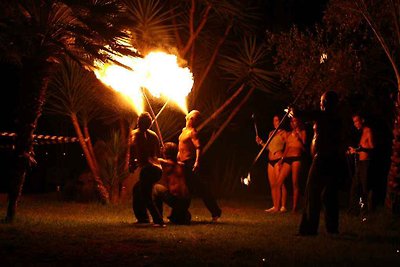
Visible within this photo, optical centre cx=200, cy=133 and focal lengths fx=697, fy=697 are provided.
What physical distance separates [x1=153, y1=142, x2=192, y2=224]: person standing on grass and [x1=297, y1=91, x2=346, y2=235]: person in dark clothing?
7.33 ft

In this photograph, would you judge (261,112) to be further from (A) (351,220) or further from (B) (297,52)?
(A) (351,220)

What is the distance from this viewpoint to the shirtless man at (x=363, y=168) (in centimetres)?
1313

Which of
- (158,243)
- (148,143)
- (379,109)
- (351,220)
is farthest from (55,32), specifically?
(379,109)

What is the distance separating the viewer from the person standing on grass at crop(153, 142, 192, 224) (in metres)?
11.2

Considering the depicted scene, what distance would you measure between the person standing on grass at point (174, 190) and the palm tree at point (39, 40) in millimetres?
1931

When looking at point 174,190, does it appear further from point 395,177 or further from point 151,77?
point 395,177

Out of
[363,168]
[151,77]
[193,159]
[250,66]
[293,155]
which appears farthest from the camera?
[250,66]

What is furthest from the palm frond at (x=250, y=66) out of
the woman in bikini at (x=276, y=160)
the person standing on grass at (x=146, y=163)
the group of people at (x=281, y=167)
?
the person standing on grass at (x=146, y=163)

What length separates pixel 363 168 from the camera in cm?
1320

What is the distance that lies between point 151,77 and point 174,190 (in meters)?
2.67

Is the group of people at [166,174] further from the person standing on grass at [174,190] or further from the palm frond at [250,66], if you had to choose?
the palm frond at [250,66]

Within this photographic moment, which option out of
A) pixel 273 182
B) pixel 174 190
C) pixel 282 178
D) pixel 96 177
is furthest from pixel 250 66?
pixel 174 190

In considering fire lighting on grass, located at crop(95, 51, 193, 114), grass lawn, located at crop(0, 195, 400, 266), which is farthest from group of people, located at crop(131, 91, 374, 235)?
fire lighting on grass, located at crop(95, 51, 193, 114)

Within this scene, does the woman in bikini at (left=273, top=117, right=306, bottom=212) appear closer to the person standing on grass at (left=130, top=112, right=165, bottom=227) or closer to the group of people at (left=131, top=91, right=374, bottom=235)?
the group of people at (left=131, top=91, right=374, bottom=235)
